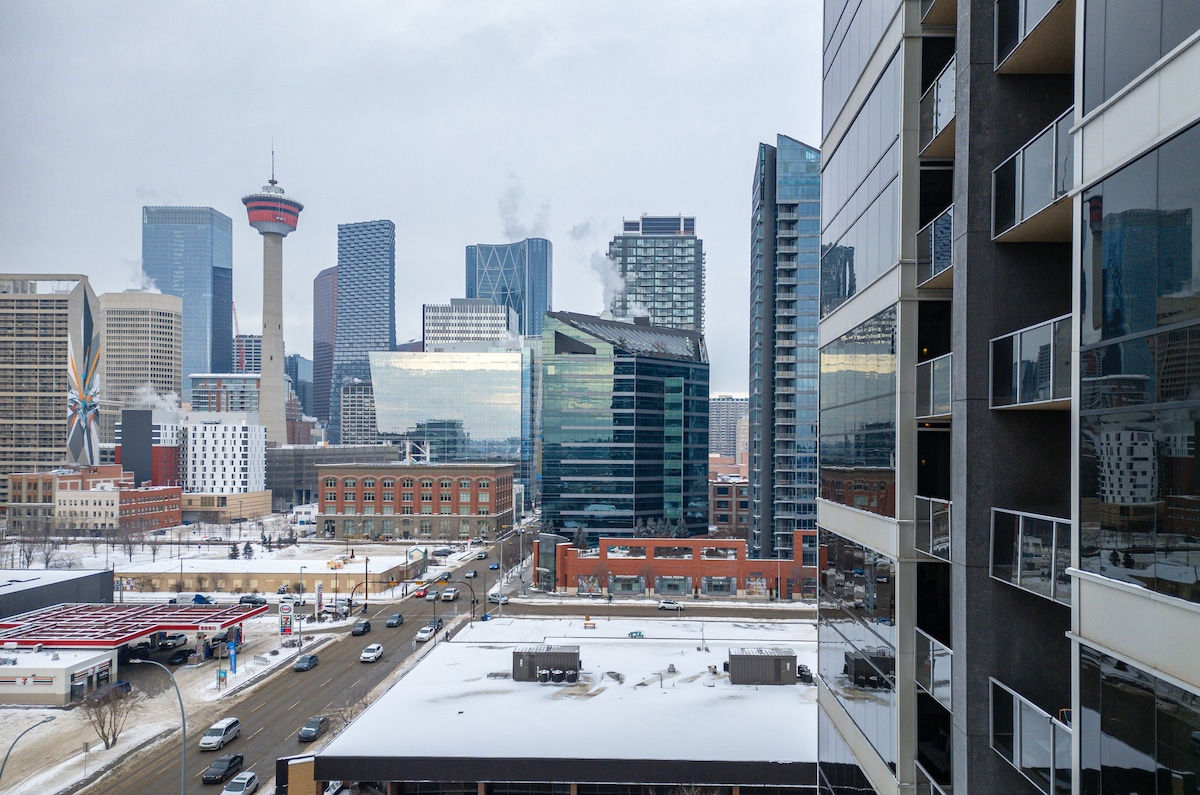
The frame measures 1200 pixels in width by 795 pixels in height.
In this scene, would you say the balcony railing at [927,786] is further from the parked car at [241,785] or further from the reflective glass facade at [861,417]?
the parked car at [241,785]

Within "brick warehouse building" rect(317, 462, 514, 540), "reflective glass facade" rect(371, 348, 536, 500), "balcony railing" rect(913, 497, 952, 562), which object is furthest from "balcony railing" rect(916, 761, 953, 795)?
"reflective glass facade" rect(371, 348, 536, 500)

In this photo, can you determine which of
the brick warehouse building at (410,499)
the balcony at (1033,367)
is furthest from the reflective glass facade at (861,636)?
the brick warehouse building at (410,499)

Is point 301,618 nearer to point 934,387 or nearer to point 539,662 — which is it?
point 539,662

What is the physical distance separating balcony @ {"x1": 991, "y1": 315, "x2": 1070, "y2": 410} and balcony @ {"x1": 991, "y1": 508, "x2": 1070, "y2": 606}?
139 centimetres

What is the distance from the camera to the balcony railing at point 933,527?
447 inches

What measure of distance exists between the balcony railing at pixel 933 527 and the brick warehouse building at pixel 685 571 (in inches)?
2843

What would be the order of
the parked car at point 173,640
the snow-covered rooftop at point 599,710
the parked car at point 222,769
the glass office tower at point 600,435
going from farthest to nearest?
the glass office tower at point 600,435, the parked car at point 173,640, the parked car at point 222,769, the snow-covered rooftop at point 599,710

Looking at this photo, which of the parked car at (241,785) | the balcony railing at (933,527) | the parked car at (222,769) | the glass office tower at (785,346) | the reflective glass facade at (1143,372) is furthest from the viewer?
the glass office tower at (785,346)

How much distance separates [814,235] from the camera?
8962 cm

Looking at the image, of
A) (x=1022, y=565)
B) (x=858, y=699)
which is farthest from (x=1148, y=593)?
(x=858, y=699)

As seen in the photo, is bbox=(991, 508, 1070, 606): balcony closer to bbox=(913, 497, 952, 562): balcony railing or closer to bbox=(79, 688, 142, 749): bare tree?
bbox=(913, 497, 952, 562): balcony railing

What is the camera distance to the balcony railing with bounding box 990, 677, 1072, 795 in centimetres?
905

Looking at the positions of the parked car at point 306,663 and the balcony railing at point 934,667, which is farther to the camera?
the parked car at point 306,663

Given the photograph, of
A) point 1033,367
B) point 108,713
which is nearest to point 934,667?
point 1033,367
